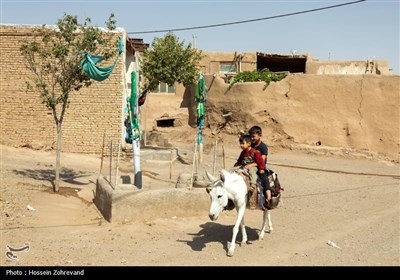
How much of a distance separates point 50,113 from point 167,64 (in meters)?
7.13

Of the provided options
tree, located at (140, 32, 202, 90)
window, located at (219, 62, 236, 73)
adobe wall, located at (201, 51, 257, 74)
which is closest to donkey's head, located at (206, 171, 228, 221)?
tree, located at (140, 32, 202, 90)

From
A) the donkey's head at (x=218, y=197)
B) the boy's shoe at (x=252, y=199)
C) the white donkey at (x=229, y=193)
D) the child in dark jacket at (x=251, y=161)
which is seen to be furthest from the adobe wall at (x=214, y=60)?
the donkey's head at (x=218, y=197)

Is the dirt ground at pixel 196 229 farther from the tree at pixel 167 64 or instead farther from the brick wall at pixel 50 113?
the tree at pixel 167 64

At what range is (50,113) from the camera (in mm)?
17891

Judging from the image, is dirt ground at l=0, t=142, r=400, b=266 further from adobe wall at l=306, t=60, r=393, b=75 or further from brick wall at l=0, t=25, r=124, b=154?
adobe wall at l=306, t=60, r=393, b=75

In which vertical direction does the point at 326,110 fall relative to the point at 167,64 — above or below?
below

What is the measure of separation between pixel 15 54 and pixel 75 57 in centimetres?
727

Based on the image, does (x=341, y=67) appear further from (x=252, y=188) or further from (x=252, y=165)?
(x=252, y=188)

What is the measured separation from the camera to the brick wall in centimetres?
1797

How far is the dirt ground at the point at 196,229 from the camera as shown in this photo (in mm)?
6793

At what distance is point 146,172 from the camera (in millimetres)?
15055

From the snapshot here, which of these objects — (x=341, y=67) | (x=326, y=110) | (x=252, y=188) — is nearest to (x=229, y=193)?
(x=252, y=188)

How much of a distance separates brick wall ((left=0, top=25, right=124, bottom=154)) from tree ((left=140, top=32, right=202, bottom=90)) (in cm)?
468

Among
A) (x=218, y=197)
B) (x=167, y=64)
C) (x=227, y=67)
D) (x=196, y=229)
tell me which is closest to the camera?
(x=218, y=197)
